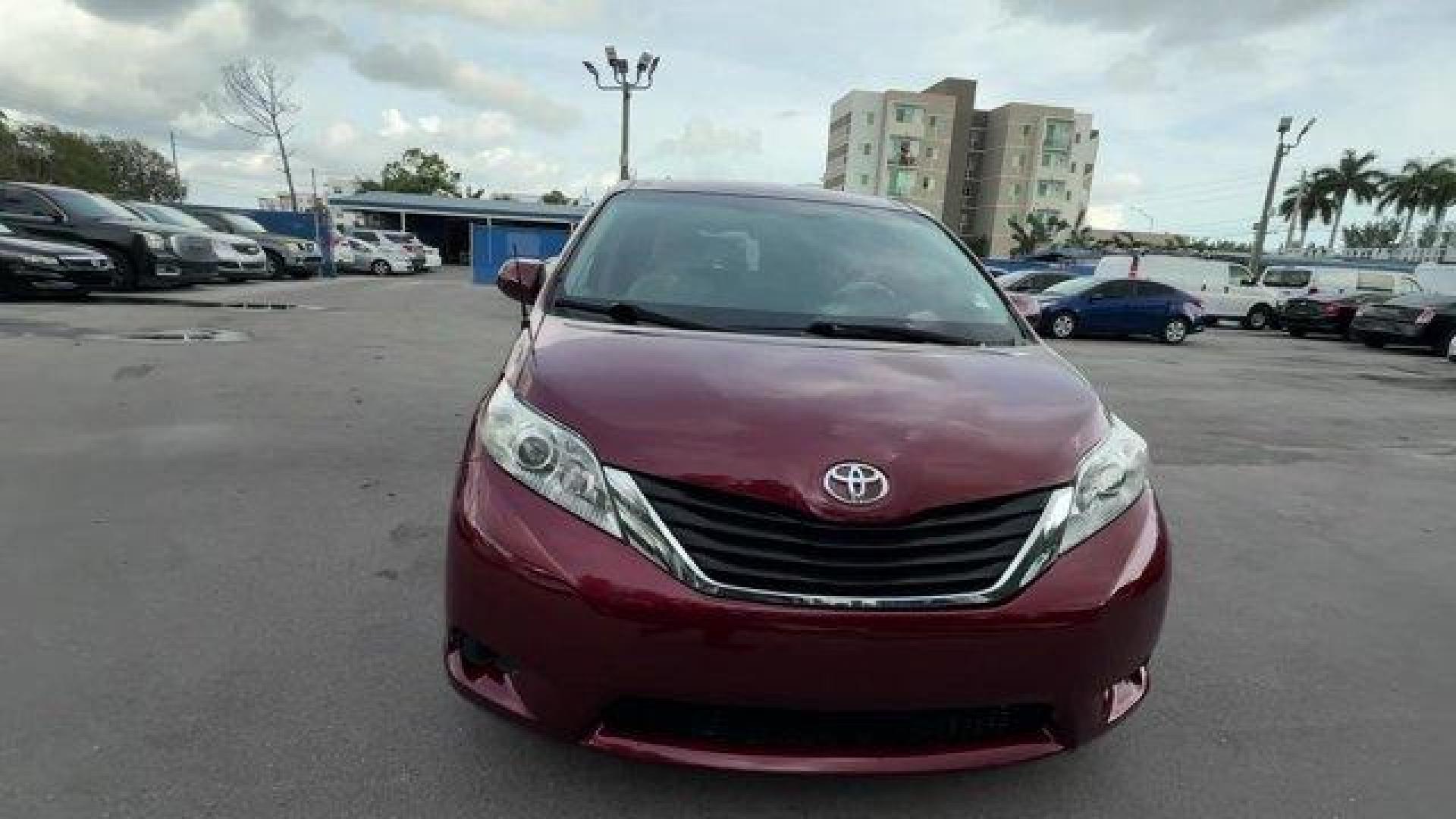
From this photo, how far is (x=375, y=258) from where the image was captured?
102ft

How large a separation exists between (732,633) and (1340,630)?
313 cm

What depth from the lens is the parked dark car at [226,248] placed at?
1673cm

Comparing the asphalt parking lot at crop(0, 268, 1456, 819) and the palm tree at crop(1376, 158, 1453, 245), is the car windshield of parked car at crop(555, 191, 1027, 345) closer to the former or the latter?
the asphalt parking lot at crop(0, 268, 1456, 819)

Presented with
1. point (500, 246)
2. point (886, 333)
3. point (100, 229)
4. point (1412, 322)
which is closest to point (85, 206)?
point (100, 229)

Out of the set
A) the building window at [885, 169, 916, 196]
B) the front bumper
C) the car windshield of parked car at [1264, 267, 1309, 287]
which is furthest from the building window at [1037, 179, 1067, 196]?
the front bumper

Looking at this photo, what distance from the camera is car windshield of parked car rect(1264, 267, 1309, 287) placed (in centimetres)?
2717

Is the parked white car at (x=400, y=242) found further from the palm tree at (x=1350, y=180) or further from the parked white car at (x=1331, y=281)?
the palm tree at (x=1350, y=180)

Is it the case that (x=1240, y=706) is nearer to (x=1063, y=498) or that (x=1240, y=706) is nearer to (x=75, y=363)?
(x=1063, y=498)

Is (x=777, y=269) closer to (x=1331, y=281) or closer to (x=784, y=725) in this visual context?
(x=784, y=725)

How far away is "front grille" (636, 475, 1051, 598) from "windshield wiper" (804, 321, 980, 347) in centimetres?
97

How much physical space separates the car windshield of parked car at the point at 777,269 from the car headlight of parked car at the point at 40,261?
12144 millimetres

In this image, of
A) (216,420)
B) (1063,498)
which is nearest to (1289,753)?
(1063,498)

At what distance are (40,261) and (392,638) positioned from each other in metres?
12.4

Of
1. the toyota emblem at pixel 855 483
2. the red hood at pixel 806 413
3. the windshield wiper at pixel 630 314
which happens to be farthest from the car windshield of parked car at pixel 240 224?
the toyota emblem at pixel 855 483
